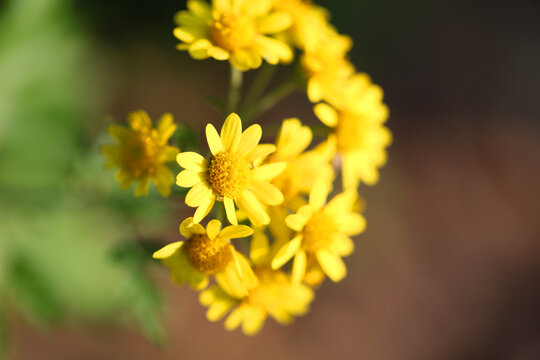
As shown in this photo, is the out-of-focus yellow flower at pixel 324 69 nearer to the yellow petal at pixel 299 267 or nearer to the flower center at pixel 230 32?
the flower center at pixel 230 32

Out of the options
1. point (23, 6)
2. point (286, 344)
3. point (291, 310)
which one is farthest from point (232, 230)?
point (286, 344)

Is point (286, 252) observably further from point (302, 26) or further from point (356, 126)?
point (302, 26)

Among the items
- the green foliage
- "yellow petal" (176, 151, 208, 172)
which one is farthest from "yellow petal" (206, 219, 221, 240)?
the green foliage

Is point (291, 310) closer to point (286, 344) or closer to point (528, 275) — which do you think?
point (286, 344)

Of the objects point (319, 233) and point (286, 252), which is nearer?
point (286, 252)

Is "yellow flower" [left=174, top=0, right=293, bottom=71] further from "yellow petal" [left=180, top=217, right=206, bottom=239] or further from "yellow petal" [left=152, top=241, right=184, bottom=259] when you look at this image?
"yellow petal" [left=152, top=241, right=184, bottom=259]

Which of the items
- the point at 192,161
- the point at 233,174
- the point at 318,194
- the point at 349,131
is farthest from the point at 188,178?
the point at 349,131
